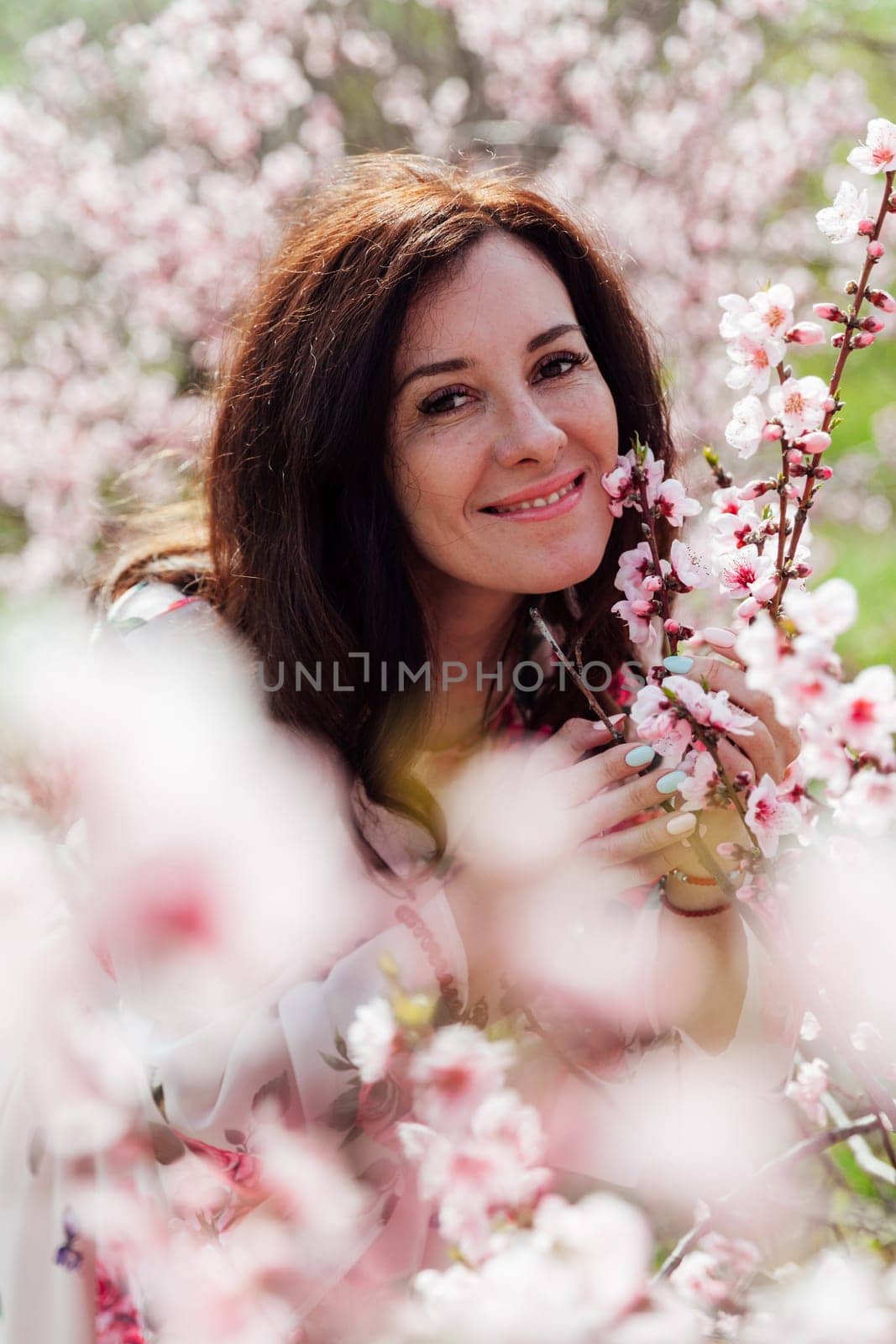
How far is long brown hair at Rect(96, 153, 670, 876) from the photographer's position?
5.46 ft

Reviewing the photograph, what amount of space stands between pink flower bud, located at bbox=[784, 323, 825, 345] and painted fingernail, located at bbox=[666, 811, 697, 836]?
0.50 metres

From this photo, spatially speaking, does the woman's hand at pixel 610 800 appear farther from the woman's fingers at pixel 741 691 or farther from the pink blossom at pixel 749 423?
the pink blossom at pixel 749 423

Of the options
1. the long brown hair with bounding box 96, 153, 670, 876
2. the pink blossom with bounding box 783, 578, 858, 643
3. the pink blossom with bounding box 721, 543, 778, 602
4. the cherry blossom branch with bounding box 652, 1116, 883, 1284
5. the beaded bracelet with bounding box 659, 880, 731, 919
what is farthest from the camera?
the long brown hair with bounding box 96, 153, 670, 876

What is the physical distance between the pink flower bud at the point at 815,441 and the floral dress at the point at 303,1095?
804 millimetres

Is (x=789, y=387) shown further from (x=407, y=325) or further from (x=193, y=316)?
(x=193, y=316)

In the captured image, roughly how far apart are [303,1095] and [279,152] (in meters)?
4.26

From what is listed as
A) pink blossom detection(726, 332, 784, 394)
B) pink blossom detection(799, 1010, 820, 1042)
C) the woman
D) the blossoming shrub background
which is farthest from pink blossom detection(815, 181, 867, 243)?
the blossoming shrub background

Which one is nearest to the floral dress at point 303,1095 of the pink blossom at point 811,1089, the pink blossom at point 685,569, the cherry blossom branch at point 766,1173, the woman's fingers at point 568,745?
the pink blossom at point 811,1089

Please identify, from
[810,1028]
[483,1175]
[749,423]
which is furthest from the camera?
[810,1028]

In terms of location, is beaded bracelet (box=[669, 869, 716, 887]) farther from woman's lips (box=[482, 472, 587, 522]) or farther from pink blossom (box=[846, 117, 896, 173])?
pink blossom (box=[846, 117, 896, 173])

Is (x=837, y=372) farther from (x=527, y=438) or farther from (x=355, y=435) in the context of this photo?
(x=355, y=435)

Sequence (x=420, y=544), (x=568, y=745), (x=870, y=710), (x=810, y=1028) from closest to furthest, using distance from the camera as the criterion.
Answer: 1. (x=870, y=710)
2. (x=568, y=745)
3. (x=810, y=1028)
4. (x=420, y=544)

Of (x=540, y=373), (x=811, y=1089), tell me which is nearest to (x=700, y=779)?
(x=540, y=373)

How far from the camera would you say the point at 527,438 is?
1532 millimetres
